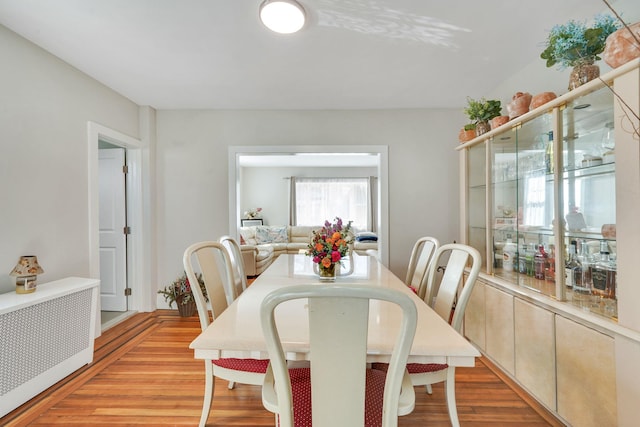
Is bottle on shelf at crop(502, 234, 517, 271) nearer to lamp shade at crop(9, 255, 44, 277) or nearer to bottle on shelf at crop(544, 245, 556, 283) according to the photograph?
bottle on shelf at crop(544, 245, 556, 283)

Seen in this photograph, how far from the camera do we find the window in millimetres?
7391

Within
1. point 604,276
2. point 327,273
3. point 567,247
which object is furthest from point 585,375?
point 327,273

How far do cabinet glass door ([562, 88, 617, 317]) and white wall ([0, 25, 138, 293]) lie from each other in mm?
3458

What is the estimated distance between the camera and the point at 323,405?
0.82 m

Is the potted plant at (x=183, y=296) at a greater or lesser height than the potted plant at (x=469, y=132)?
lesser

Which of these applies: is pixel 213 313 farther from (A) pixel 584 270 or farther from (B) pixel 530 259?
(B) pixel 530 259

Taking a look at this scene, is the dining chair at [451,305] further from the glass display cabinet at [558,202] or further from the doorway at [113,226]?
the doorway at [113,226]

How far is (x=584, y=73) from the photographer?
1.50 metres

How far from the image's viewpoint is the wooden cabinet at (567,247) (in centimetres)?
126

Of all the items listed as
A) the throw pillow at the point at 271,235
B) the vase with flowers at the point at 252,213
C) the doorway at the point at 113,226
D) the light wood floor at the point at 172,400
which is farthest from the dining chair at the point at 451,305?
the vase with flowers at the point at 252,213

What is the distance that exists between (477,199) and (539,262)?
787 millimetres

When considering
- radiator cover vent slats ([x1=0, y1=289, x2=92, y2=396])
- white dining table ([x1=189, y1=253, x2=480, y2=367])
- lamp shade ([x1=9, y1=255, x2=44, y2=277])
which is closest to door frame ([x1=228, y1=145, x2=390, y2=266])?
radiator cover vent slats ([x1=0, y1=289, x2=92, y2=396])

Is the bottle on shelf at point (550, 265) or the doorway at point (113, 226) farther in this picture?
the doorway at point (113, 226)

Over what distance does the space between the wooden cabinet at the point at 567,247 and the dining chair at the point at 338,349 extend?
45.4 inches
